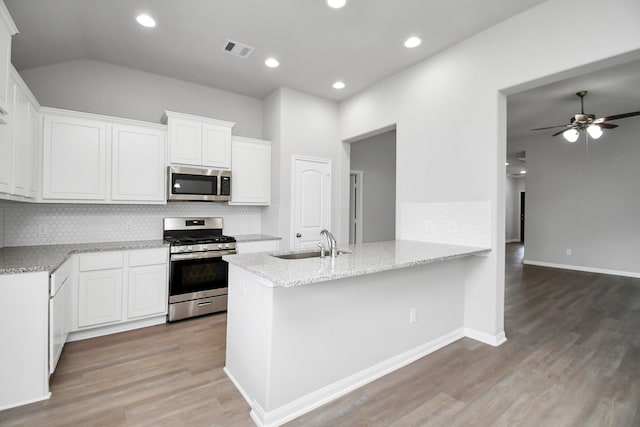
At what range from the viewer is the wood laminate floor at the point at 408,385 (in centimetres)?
188

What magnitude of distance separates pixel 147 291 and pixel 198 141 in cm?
187

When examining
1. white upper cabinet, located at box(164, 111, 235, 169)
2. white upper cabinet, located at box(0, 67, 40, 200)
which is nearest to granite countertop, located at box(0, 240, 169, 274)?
white upper cabinet, located at box(0, 67, 40, 200)

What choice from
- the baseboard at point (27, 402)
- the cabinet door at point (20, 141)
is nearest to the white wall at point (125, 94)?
the cabinet door at point (20, 141)

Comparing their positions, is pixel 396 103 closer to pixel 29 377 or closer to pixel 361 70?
pixel 361 70

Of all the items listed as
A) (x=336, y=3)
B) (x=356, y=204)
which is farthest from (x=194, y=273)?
(x=356, y=204)

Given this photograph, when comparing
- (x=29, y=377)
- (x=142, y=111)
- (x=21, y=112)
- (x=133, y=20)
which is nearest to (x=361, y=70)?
(x=133, y=20)

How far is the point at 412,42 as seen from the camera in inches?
125

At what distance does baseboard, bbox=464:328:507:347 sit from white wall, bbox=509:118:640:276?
4.97 metres

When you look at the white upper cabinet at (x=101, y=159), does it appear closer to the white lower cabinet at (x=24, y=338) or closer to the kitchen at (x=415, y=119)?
the kitchen at (x=415, y=119)

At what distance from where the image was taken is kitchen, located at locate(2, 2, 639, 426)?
8.98 ft

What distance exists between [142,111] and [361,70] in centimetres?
286

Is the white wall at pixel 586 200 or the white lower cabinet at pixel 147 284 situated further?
the white wall at pixel 586 200

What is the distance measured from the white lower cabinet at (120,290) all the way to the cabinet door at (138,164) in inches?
27.6

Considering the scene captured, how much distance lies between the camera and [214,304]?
12.1ft
